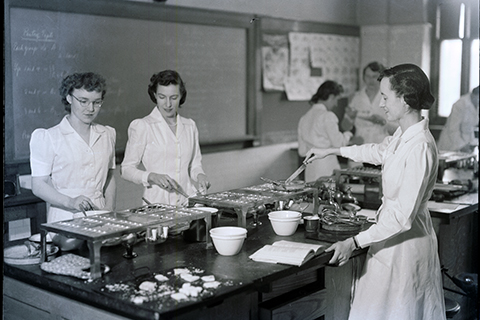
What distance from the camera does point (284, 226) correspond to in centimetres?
276

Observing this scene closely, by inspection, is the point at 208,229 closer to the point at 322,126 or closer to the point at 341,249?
the point at 341,249

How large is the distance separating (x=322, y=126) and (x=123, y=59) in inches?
80.3

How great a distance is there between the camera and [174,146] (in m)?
3.70

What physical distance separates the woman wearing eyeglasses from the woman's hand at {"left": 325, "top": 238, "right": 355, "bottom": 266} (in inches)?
51.7

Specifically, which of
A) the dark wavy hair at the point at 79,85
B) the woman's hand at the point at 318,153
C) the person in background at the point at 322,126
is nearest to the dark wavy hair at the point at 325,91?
the person in background at the point at 322,126

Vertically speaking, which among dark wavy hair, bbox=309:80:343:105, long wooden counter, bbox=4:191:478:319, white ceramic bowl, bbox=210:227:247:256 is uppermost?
dark wavy hair, bbox=309:80:343:105

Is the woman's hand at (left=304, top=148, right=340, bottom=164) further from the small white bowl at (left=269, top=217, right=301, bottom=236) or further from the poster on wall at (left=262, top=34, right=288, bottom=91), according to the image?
the poster on wall at (left=262, top=34, right=288, bottom=91)

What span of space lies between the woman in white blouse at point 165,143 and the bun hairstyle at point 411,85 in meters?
1.41

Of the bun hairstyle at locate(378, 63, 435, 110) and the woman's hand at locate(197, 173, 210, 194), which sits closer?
the bun hairstyle at locate(378, 63, 435, 110)

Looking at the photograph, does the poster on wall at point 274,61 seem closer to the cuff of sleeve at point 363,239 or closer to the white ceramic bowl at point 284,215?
the white ceramic bowl at point 284,215

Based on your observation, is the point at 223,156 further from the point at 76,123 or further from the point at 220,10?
the point at 76,123

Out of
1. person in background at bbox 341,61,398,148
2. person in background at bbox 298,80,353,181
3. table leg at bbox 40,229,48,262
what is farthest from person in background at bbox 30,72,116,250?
person in background at bbox 341,61,398,148

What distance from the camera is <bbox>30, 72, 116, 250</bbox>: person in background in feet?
9.98

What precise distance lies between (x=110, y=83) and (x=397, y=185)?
10.1 ft
